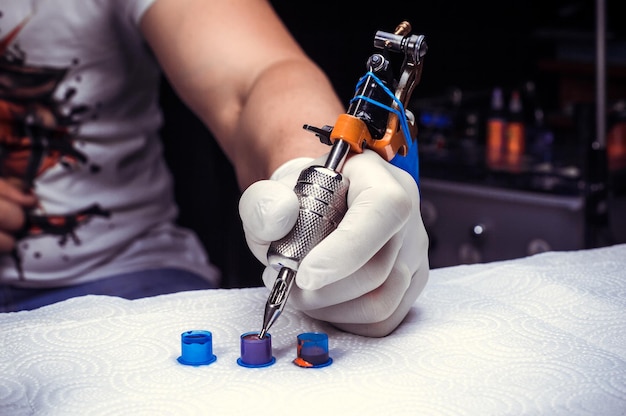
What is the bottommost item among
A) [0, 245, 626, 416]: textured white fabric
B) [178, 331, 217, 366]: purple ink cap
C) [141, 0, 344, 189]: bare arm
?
[0, 245, 626, 416]: textured white fabric

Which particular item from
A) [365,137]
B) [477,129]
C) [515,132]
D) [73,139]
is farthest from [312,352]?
[477,129]

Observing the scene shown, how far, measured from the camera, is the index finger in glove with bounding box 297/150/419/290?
0.52 metres

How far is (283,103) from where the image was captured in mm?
874

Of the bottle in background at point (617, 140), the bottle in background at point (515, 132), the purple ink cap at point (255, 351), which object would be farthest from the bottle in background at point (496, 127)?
the purple ink cap at point (255, 351)

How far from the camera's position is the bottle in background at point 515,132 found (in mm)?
1980

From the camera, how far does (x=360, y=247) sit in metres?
0.53

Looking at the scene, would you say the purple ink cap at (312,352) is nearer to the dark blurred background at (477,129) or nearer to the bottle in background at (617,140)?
the dark blurred background at (477,129)

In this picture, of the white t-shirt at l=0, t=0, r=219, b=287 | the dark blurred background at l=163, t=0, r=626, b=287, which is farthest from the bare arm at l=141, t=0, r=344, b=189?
the dark blurred background at l=163, t=0, r=626, b=287

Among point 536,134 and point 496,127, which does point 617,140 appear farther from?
point 496,127

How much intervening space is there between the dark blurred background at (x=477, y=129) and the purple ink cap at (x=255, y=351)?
1.04 m

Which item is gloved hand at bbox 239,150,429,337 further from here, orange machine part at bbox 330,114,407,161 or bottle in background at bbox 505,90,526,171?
bottle in background at bbox 505,90,526,171

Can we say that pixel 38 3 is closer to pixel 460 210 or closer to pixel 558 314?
pixel 558 314

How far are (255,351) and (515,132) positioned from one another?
161 cm

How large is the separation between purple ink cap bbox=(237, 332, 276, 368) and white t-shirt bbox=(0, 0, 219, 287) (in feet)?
1.90
